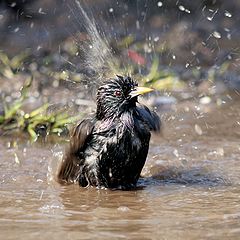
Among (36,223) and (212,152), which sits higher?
(36,223)

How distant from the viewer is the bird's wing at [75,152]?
20.7 ft

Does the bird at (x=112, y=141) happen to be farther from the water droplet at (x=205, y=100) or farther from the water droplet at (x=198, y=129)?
the water droplet at (x=205, y=100)

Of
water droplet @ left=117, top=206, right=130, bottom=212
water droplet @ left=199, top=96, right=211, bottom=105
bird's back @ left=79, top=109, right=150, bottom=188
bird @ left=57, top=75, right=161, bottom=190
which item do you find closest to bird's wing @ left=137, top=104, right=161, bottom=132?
bird @ left=57, top=75, right=161, bottom=190

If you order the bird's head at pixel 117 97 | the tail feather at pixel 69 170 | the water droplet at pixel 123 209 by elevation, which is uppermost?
the bird's head at pixel 117 97

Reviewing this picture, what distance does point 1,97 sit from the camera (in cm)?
880

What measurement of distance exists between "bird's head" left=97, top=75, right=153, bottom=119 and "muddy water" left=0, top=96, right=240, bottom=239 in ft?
2.03

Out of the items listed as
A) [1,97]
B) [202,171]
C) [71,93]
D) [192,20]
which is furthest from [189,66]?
[202,171]

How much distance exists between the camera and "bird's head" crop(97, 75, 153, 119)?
631 cm

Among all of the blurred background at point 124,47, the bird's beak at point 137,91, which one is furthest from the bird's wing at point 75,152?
the blurred background at point 124,47

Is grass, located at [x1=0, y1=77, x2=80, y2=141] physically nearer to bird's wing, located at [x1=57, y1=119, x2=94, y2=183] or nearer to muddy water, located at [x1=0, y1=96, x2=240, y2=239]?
muddy water, located at [x1=0, y1=96, x2=240, y2=239]

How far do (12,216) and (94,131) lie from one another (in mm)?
1285

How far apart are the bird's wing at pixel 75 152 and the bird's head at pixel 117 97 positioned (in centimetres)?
15

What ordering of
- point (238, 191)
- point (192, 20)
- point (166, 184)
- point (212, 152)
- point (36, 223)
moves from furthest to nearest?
point (192, 20)
point (212, 152)
point (166, 184)
point (238, 191)
point (36, 223)

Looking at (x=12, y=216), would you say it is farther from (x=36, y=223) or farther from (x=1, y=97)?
(x=1, y=97)
